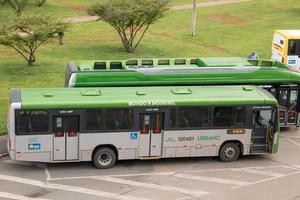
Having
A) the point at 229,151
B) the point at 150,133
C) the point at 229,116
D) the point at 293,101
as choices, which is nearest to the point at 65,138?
the point at 150,133

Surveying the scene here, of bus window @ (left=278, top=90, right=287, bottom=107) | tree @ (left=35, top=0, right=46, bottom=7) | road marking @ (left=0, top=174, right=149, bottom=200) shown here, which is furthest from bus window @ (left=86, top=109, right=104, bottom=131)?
tree @ (left=35, top=0, right=46, bottom=7)

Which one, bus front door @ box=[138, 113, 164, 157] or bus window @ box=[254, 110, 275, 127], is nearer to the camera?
bus front door @ box=[138, 113, 164, 157]

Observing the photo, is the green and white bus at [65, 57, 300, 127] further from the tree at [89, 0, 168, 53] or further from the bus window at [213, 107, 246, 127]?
the tree at [89, 0, 168, 53]

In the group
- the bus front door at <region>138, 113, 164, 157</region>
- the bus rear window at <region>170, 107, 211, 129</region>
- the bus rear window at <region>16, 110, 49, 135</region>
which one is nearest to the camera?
the bus rear window at <region>16, 110, 49, 135</region>

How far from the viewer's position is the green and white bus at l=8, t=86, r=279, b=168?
706 inches

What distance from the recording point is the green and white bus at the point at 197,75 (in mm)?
20828

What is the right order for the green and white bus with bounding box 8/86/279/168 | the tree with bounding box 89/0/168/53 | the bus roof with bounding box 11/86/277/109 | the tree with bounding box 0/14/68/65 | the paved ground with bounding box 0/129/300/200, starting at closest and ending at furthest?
the paved ground with bounding box 0/129/300/200 → the green and white bus with bounding box 8/86/279/168 → the bus roof with bounding box 11/86/277/109 → the tree with bounding box 0/14/68/65 → the tree with bounding box 89/0/168/53

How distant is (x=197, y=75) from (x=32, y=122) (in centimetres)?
696

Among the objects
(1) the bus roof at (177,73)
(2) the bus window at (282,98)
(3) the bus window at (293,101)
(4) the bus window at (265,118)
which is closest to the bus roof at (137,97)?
(4) the bus window at (265,118)

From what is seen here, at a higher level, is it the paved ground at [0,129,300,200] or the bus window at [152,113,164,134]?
the bus window at [152,113,164,134]

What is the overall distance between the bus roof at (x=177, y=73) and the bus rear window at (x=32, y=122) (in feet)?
9.59

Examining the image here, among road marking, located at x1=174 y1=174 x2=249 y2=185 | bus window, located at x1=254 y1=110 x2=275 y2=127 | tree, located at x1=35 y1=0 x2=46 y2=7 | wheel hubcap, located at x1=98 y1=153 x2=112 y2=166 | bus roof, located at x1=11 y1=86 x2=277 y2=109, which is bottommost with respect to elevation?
road marking, located at x1=174 y1=174 x2=249 y2=185

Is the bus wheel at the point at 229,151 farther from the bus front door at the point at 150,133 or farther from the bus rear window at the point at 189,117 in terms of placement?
the bus front door at the point at 150,133

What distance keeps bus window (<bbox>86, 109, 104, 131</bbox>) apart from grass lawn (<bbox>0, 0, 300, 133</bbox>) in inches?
200
